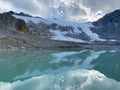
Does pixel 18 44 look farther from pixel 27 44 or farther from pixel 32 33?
→ pixel 32 33

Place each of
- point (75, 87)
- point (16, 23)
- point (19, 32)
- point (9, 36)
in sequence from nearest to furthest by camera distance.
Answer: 1. point (75, 87)
2. point (9, 36)
3. point (19, 32)
4. point (16, 23)

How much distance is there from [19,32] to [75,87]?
6024 inches

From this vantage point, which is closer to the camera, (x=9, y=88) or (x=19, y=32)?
(x=9, y=88)

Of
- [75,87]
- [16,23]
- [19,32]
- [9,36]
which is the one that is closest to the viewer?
[75,87]

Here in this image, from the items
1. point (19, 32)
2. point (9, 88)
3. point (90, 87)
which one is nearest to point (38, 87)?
point (9, 88)

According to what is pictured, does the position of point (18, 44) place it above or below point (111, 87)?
below

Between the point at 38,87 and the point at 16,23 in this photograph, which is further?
the point at 16,23

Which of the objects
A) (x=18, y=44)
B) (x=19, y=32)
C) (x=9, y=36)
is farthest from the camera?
(x=19, y=32)

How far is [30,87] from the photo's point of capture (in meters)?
36.5

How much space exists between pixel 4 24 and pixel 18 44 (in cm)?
4528

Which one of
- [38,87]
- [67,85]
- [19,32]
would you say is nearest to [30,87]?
[38,87]

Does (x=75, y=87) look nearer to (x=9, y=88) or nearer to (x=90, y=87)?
(x=90, y=87)

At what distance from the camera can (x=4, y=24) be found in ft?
631

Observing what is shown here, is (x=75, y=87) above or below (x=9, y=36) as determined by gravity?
above
